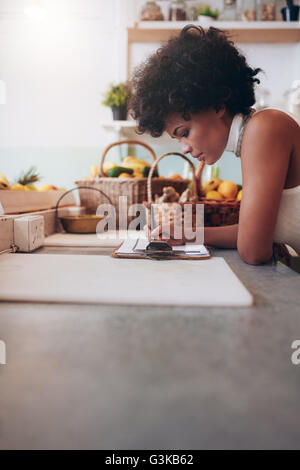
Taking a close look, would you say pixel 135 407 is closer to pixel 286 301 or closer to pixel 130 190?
pixel 286 301

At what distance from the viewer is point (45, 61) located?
271 centimetres

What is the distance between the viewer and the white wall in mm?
2600

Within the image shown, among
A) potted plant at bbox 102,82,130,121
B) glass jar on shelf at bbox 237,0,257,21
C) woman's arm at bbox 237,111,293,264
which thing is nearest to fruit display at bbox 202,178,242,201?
woman's arm at bbox 237,111,293,264

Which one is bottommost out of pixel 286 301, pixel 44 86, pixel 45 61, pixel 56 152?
pixel 286 301

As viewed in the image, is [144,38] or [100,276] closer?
[100,276]

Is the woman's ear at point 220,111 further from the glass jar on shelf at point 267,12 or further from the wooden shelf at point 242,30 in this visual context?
the glass jar on shelf at point 267,12

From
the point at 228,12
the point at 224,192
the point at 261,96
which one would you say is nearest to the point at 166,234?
the point at 224,192

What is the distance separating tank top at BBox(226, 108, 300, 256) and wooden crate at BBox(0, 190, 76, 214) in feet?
2.23

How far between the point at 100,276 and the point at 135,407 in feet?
1.32

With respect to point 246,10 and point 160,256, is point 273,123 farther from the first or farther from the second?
point 246,10

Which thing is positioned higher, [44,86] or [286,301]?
[44,86]

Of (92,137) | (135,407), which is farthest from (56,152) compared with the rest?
(135,407)

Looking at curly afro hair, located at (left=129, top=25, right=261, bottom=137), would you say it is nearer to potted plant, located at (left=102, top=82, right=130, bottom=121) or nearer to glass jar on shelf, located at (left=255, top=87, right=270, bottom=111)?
potted plant, located at (left=102, top=82, right=130, bottom=121)

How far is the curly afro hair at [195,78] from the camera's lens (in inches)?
38.2
